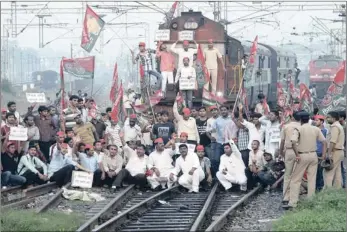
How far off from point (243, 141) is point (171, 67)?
16.5ft

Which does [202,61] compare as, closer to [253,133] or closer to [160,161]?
[253,133]

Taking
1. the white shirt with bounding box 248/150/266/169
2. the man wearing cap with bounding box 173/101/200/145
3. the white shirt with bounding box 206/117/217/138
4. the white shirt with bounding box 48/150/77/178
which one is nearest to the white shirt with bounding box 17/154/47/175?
the white shirt with bounding box 48/150/77/178

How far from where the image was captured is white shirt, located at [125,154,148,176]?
16831 millimetres

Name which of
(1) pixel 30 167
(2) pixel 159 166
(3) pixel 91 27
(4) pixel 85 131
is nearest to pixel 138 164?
(2) pixel 159 166

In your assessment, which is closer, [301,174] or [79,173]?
[301,174]

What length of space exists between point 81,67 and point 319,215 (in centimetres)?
1121

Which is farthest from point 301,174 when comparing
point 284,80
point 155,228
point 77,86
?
point 77,86

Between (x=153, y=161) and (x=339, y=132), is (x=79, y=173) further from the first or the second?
(x=339, y=132)

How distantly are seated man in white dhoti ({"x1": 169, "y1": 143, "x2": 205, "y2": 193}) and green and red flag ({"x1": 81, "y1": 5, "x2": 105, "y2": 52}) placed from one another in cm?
720

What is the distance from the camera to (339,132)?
13516mm

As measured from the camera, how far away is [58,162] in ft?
54.9

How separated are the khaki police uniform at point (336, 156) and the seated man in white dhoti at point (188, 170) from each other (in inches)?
123

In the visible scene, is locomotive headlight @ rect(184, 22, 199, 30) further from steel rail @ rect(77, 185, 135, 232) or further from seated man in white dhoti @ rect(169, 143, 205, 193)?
seated man in white dhoti @ rect(169, 143, 205, 193)

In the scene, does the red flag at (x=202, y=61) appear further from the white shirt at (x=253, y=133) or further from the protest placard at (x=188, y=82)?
the white shirt at (x=253, y=133)
